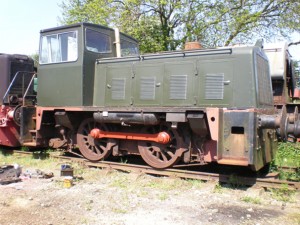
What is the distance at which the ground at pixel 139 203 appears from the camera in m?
4.62

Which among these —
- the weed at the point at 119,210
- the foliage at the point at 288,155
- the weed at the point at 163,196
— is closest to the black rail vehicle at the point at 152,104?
the weed at the point at 163,196

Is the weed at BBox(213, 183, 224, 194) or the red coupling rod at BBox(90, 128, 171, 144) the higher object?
the red coupling rod at BBox(90, 128, 171, 144)

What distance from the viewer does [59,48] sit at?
8.16 meters

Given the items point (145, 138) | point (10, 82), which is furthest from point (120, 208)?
point (10, 82)

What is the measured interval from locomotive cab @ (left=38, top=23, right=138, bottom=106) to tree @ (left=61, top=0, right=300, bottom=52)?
6389 mm

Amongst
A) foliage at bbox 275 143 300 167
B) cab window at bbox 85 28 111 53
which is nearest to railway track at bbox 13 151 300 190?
foliage at bbox 275 143 300 167

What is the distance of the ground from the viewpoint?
4625 mm

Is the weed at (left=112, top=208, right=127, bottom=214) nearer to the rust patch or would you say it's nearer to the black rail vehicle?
the black rail vehicle

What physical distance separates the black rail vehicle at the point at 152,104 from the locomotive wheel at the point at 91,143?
0.02 m

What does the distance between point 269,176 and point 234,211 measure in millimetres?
1729

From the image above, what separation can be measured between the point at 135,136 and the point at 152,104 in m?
0.75

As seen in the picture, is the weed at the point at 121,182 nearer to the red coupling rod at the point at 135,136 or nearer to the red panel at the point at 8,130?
the red coupling rod at the point at 135,136

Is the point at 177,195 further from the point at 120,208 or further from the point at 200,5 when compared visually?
the point at 200,5

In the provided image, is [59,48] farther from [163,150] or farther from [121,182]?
[121,182]
